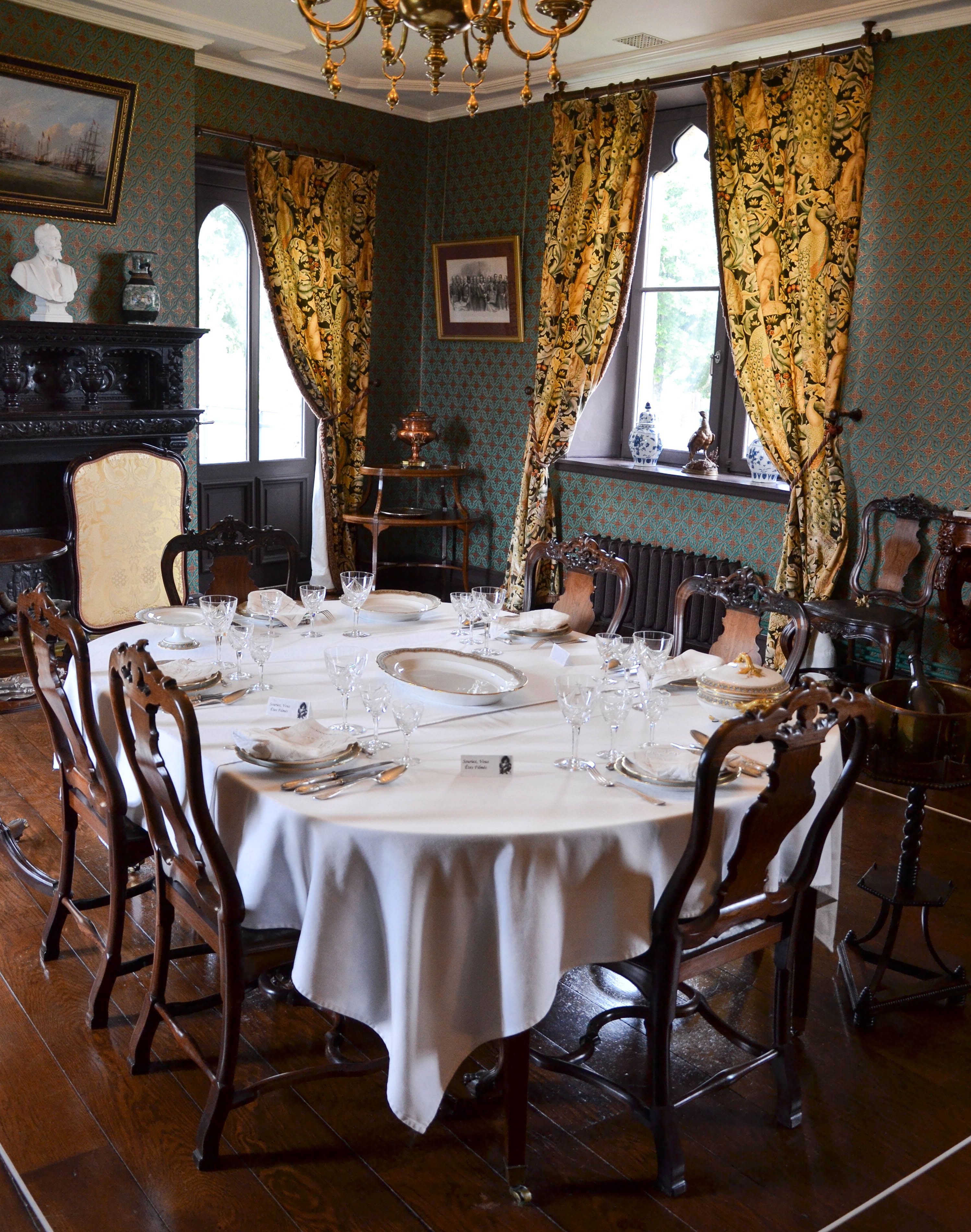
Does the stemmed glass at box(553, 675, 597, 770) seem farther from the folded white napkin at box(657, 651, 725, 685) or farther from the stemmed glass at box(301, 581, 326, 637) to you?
the stemmed glass at box(301, 581, 326, 637)

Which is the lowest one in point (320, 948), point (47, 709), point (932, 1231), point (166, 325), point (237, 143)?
point (932, 1231)

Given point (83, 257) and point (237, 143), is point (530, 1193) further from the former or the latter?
point (237, 143)

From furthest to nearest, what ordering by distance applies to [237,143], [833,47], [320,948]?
[237,143], [833,47], [320,948]

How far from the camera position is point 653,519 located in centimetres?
627

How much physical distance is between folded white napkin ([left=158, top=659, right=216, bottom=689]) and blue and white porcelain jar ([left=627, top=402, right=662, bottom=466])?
4.01 metres

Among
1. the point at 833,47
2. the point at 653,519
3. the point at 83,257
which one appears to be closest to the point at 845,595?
the point at 653,519

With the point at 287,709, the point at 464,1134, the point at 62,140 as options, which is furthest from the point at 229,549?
the point at 62,140

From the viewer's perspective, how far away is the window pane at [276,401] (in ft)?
22.8

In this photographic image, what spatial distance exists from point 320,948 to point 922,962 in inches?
71.5

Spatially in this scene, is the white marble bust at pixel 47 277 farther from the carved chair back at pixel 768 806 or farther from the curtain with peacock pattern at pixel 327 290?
the carved chair back at pixel 768 806

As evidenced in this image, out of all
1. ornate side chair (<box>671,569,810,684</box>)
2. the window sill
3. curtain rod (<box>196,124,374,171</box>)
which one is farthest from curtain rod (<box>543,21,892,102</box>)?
ornate side chair (<box>671,569,810,684</box>)

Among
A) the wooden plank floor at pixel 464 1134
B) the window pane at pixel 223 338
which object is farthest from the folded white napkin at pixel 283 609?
the window pane at pixel 223 338

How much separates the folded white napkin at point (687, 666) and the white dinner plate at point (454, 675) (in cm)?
38

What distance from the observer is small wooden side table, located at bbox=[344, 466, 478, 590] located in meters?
6.71
